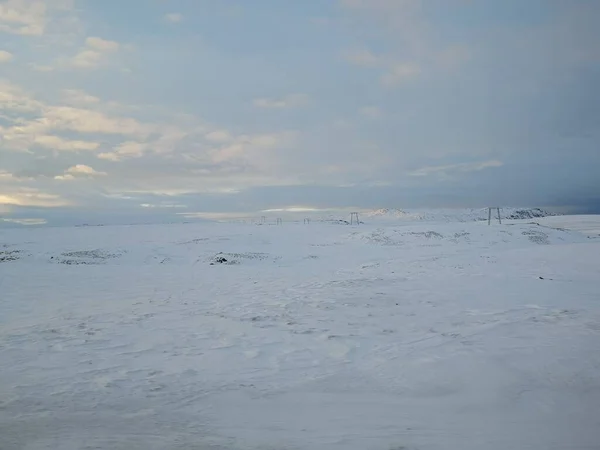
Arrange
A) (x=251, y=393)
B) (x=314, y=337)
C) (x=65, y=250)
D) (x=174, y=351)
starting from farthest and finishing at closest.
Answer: (x=65, y=250) < (x=314, y=337) < (x=174, y=351) < (x=251, y=393)

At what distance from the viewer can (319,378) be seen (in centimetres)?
→ 680

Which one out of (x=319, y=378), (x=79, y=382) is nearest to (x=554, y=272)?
(x=319, y=378)

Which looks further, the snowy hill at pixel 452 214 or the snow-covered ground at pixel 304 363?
the snowy hill at pixel 452 214

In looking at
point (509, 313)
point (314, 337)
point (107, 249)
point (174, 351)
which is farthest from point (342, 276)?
point (107, 249)

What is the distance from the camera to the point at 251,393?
247 inches

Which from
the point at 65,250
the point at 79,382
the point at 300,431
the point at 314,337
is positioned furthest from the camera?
the point at 65,250

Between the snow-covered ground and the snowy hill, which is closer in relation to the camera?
the snow-covered ground

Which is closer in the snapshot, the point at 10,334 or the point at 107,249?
the point at 10,334

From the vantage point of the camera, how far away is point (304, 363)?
7.48 metres

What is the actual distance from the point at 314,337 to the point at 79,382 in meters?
4.26

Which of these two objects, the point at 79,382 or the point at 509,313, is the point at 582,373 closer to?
the point at 509,313

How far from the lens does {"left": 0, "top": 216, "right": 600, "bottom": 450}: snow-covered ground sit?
16.7 feet

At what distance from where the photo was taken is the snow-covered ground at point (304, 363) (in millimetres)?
5102

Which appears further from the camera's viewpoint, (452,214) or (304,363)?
(452,214)
